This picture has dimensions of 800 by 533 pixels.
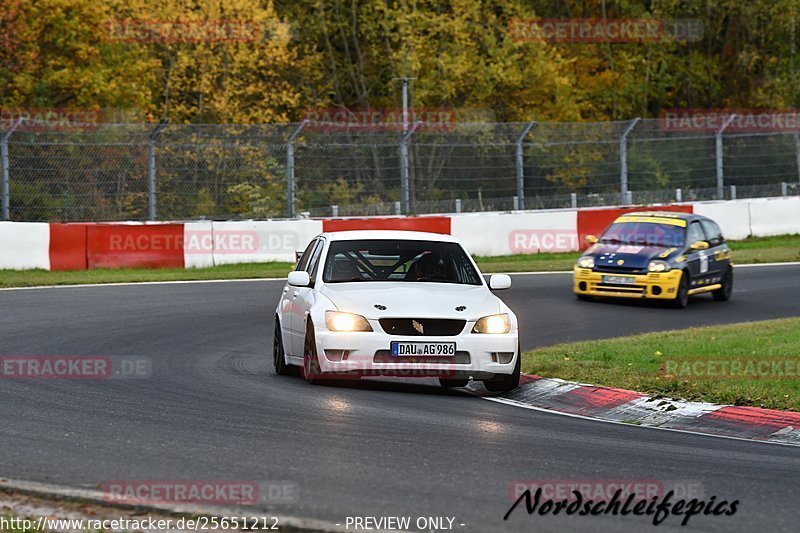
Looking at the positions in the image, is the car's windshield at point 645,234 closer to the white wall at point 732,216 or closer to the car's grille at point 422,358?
the car's grille at point 422,358

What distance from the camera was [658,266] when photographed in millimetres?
21406

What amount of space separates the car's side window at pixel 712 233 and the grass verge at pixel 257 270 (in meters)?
5.14

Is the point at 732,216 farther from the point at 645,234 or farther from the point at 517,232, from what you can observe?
the point at 645,234

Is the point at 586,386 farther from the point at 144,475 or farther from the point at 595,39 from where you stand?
the point at 595,39

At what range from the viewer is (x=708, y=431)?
34.5 ft

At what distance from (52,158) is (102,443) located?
19283mm

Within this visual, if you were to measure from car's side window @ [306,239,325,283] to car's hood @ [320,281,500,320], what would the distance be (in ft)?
2.01

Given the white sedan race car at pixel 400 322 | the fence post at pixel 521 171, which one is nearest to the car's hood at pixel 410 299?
the white sedan race car at pixel 400 322

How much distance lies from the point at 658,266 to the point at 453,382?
882 cm

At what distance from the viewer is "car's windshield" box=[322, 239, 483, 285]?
13.2 metres

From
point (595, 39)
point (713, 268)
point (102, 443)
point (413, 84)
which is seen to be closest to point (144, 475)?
point (102, 443)

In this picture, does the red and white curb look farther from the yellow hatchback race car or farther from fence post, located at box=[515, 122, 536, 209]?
fence post, located at box=[515, 122, 536, 209]

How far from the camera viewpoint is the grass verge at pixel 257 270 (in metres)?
25.2

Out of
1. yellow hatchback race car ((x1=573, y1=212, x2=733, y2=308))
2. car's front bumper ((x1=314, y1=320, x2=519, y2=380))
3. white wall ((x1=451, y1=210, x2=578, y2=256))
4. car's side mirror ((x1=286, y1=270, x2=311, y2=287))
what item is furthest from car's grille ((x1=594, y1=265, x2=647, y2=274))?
car's front bumper ((x1=314, y1=320, x2=519, y2=380))
